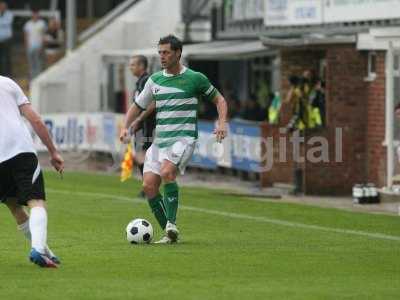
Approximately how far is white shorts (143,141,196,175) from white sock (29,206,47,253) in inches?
117

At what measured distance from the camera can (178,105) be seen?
50.4 feet

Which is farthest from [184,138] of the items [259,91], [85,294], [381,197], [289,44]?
[259,91]

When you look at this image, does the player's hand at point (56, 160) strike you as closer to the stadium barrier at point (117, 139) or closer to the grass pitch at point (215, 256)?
the grass pitch at point (215, 256)

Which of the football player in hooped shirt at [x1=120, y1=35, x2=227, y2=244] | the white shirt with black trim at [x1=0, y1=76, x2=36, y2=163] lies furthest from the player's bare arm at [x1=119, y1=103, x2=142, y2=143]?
the white shirt with black trim at [x1=0, y1=76, x2=36, y2=163]

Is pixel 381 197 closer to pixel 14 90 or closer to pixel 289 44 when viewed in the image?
pixel 289 44

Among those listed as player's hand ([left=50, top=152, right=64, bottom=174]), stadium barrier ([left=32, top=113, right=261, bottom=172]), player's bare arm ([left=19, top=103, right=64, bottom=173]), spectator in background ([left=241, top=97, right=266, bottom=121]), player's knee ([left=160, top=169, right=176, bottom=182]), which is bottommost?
stadium barrier ([left=32, top=113, right=261, bottom=172])

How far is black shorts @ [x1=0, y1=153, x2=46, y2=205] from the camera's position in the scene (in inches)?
498

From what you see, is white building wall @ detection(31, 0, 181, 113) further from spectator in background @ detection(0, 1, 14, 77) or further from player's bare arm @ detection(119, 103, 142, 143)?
player's bare arm @ detection(119, 103, 142, 143)

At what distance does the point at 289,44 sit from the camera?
87.5ft

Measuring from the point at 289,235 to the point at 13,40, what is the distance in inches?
1147

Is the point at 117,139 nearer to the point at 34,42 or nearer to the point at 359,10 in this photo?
the point at 34,42

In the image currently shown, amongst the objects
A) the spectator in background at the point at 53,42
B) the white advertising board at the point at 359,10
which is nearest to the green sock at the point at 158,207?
the white advertising board at the point at 359,10

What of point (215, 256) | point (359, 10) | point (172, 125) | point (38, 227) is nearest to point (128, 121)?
point (172, 125)

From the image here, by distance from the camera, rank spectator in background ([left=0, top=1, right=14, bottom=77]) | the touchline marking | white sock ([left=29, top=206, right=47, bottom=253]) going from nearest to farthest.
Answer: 1. white sock ([left=29, top=206, right=47, bottom=253])
2. the touchline marking
3. spectator in background ([left=0, top=1, right=14, bottom=77])
